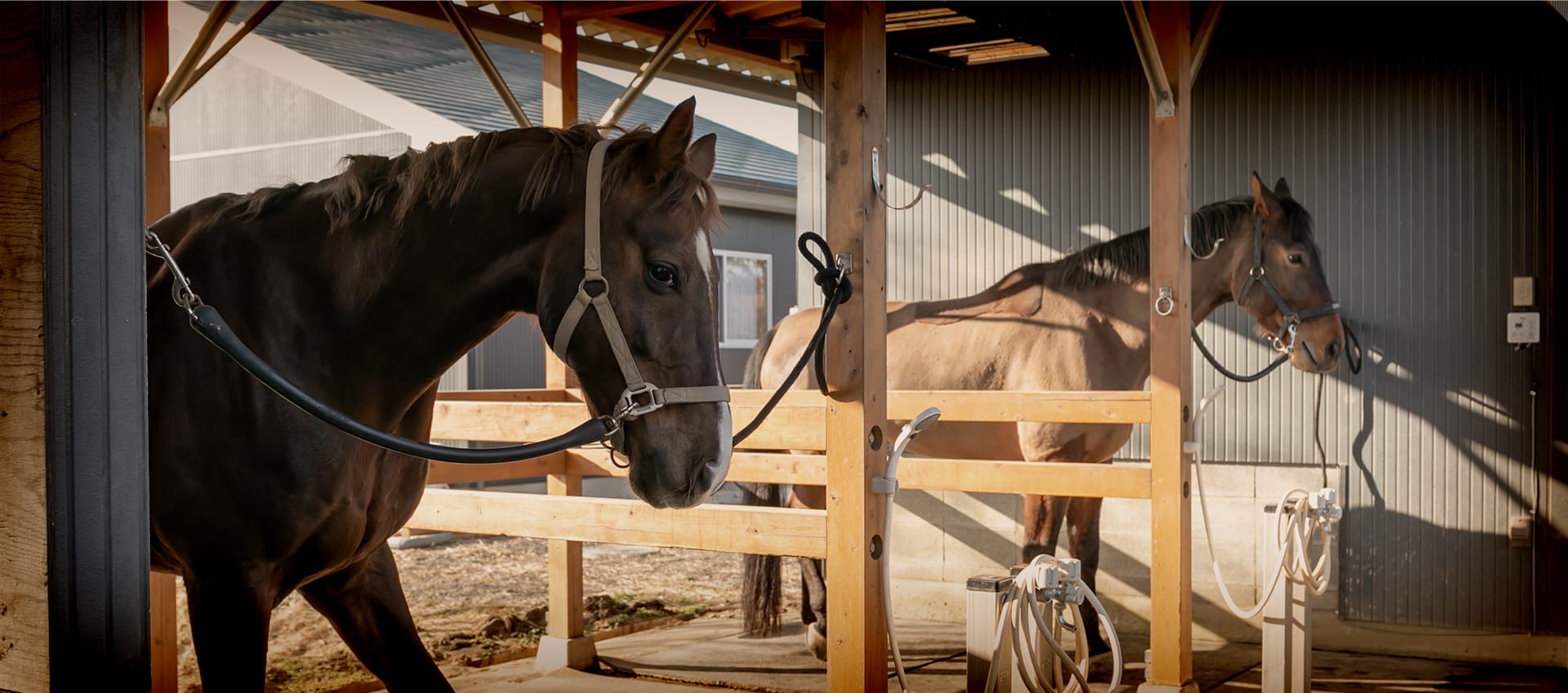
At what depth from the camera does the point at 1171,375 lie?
4.01m

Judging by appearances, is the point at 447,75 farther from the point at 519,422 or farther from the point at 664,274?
the point at 664,274

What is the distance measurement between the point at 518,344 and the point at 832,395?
8.44 metres

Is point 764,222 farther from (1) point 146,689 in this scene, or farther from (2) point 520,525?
(1) point 146,689

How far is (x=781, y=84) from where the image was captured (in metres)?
8.99

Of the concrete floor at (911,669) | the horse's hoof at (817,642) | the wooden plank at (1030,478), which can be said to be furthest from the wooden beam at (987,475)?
the horse's hoof at (817,642)

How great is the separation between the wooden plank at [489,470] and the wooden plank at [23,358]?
2150 millimetres

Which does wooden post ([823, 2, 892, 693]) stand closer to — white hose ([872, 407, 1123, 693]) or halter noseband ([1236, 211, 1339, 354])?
white hose ([872, 407, 1123, 693])

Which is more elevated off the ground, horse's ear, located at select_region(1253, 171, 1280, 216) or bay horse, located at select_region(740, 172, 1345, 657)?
horse's ear, located at select_region(1253, 171, 1280, 216)

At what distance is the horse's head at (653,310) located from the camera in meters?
2.16

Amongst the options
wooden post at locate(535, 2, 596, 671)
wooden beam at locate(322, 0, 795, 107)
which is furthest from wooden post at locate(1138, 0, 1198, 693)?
wooden beam at locate(322, 0, 795, 107)

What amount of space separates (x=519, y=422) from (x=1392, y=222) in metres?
3.81

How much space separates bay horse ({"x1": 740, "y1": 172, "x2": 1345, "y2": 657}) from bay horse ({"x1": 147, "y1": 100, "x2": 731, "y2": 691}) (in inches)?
121

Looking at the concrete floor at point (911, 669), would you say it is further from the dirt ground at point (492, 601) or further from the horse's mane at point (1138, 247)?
the horse's mane at point (1138, 247)

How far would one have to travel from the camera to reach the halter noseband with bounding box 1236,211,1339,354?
16.9 feet
